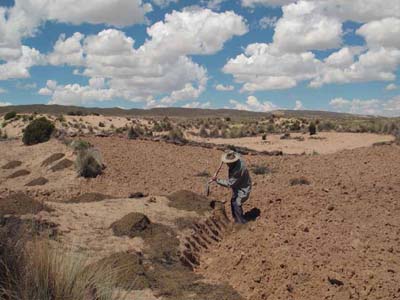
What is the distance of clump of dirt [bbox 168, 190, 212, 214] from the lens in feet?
36.4

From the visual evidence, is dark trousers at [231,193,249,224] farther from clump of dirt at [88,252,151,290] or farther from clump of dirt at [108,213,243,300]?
clump of dirt at [88,252,151,290]

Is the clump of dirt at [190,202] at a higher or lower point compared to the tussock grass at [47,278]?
lower

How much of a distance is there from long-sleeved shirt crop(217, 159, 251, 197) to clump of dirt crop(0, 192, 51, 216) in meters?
3.52

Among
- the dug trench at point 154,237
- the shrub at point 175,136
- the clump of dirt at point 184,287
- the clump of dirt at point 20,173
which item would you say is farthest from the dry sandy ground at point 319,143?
the clump of dirt at point 184,287

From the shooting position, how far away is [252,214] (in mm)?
10672

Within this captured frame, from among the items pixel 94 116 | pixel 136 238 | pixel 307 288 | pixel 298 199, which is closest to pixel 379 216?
pixel 298 199

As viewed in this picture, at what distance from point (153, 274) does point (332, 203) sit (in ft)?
14.5

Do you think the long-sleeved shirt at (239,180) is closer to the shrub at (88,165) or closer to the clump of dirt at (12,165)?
the shrub at (88,165)

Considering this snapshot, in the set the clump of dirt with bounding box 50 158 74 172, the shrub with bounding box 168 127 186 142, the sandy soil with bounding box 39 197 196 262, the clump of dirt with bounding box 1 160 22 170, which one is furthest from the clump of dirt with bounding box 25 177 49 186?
the shrub with bounding box 168 127 186 142

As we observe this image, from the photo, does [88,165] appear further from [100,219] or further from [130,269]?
[130,269]

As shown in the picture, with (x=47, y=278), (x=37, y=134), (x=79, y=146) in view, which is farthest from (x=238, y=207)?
(x=37, y=134)

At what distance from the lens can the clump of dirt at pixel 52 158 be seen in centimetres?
1905

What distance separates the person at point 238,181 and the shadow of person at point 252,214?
0.90 feet

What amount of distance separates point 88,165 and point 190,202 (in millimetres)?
6139
